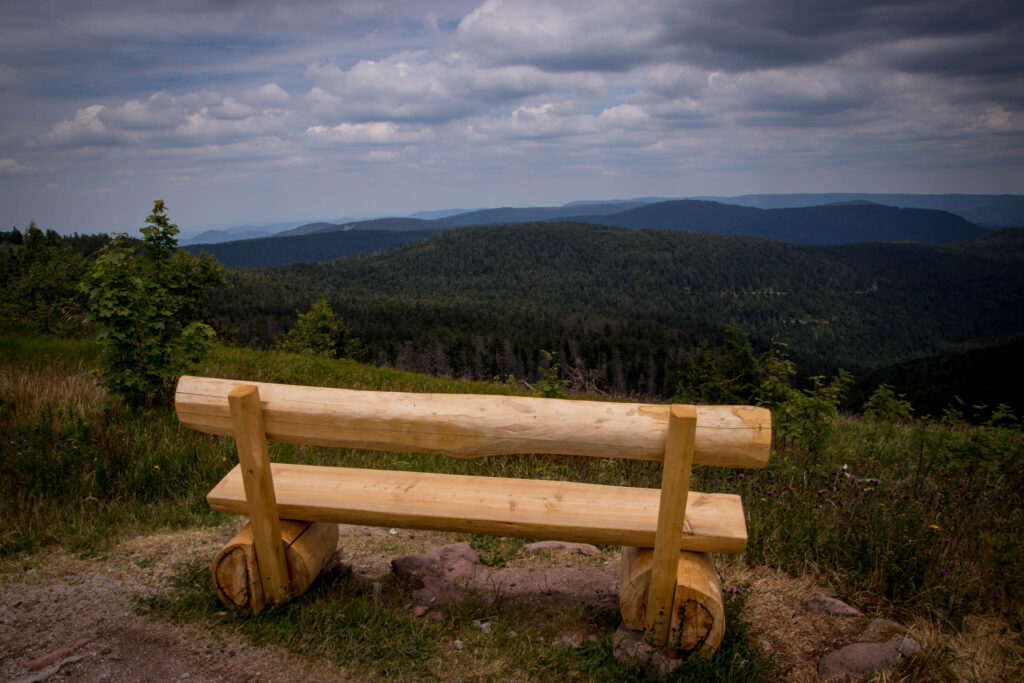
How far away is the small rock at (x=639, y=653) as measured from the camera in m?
2.70

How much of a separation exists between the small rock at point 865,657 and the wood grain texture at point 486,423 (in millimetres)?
1289

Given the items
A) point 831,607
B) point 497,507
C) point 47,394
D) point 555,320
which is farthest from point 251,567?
point 555,320

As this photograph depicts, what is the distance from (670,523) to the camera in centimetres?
251

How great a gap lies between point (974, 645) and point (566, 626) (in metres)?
2.16

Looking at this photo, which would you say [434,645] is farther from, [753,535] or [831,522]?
[831,522]

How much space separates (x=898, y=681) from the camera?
2641 mm

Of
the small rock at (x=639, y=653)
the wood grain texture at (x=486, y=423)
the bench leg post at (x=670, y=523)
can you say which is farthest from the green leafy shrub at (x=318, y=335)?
the bench leg post at (x=670, y=523)

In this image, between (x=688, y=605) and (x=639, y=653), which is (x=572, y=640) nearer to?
→ (x=639, y=653)

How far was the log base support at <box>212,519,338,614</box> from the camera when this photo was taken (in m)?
3.00

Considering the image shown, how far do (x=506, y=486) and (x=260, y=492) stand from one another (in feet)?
4.21

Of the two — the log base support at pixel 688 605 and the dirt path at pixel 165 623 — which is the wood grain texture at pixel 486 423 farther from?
the dirt path at pixel 165 623

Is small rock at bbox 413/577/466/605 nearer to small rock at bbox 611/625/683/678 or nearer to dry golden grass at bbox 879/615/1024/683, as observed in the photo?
small rock at bbox 611/625/683/678

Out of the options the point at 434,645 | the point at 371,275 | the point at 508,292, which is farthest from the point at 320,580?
the point at 371,275

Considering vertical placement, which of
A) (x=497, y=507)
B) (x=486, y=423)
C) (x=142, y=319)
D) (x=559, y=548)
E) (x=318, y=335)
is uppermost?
(x=142, y=319)
